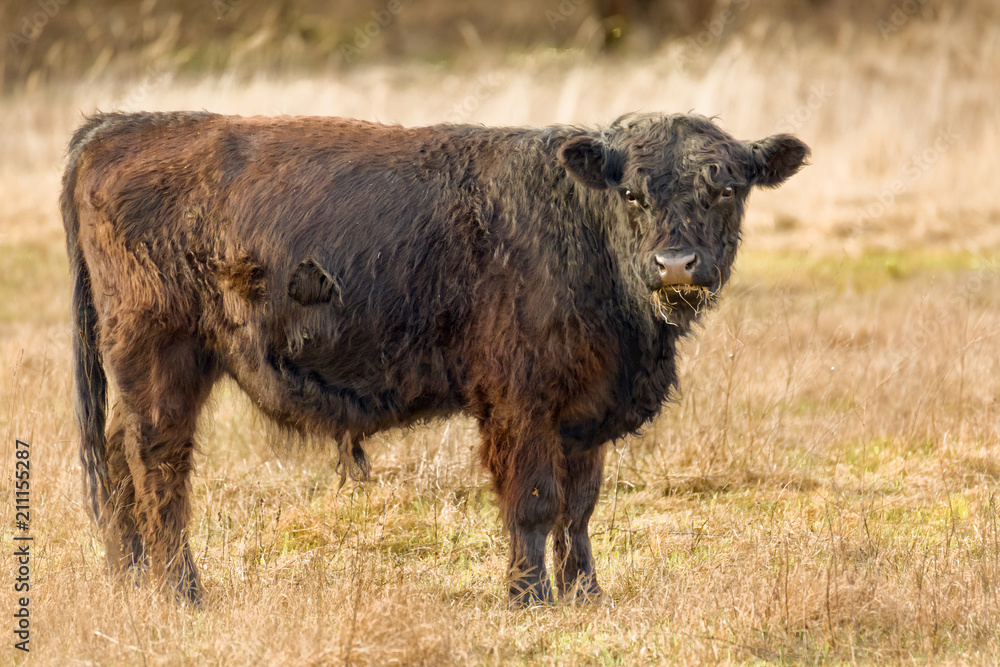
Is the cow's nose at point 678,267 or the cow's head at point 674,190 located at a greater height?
the cow's head at point 674,190

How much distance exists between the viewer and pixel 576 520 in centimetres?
480

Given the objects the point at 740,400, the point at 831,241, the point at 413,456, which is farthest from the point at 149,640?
the point at 831,241

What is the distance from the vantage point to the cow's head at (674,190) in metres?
4.23

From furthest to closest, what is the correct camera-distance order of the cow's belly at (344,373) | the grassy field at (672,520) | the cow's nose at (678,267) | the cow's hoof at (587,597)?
1. the cow's belly at (344,373)
2. the cow's hoof at (587,597)
3. the cow's nose at (678,267)
4. the grassy field at (672,520)

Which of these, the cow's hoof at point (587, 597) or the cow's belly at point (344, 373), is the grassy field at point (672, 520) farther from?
the cow's belly at point (344, 373)

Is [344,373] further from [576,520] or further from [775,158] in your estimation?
[775,158]

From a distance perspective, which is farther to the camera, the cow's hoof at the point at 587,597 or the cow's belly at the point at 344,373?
the cow's belly at the point at 344,373

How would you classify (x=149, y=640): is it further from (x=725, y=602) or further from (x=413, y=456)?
(x=413, y=456)

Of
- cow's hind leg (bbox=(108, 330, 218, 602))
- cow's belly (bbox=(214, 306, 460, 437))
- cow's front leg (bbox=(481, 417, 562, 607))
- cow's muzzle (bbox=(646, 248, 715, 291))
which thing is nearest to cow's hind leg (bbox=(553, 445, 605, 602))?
cow's front leg (bbox=(481, 417, 562, 607))

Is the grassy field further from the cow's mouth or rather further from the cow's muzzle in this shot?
the cow's muzzle

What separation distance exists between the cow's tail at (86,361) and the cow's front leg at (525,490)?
1.83 metres

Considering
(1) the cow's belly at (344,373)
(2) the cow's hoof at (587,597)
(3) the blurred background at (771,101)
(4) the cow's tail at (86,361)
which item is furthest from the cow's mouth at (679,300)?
(3) the blurred background at (771,101)

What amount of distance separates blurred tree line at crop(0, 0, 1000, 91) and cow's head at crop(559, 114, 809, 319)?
57.5 ft

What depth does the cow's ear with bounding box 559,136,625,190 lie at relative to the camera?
4.45 m
